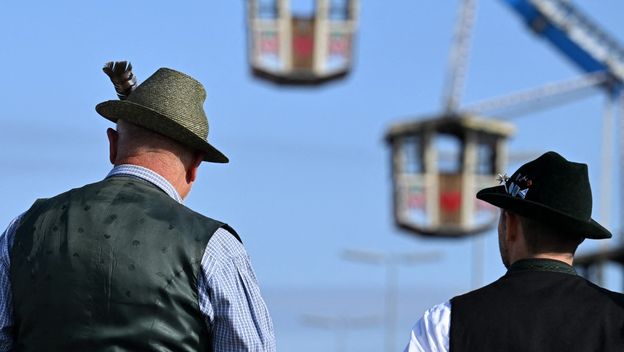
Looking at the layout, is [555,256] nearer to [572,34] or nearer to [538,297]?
[538,297]

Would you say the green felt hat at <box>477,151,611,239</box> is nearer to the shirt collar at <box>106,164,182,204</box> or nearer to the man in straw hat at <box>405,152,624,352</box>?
the man in straw hat at <box>405,152,624,352</box>

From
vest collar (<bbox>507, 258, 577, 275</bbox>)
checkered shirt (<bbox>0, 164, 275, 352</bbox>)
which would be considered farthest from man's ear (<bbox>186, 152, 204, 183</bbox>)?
vest collar (<bbox>507, 258, 577, 275</bbox>)

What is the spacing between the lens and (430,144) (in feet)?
142

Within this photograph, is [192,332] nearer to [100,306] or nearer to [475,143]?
[100,306]

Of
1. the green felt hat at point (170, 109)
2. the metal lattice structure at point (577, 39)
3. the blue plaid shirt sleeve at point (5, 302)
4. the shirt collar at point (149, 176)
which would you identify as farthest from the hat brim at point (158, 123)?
the metal lattice structure at point (577, 39)

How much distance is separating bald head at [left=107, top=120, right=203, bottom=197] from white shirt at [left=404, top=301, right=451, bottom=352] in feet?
2.86

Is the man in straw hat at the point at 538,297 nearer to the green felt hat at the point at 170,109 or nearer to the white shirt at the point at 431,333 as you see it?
the white shirt at the point at 431,333

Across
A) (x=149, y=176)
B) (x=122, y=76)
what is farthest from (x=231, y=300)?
(x=122, y=76)

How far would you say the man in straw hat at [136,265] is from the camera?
4.82m

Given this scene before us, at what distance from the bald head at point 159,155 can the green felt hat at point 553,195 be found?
1011mm

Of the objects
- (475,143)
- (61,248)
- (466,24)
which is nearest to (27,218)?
(61,248)

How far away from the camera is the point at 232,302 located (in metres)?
4.79

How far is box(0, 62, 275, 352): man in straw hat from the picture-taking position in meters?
4.82

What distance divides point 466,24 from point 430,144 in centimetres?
1196
